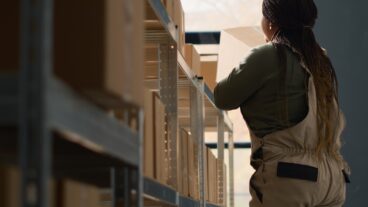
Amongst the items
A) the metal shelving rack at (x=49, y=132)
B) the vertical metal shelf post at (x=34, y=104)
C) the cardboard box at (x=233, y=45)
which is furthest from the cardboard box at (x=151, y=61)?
the cardboard box at (x=233, y=45)

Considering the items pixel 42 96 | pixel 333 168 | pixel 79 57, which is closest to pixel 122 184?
pixel 79 57

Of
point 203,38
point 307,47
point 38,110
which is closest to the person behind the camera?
point 38,110

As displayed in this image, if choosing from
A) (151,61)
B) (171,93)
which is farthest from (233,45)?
(171,93)

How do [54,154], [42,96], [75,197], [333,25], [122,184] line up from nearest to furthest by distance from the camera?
1. [42,96]
2. [75,197]
3. [54,154]
4. [122,184]
5. [333,25]

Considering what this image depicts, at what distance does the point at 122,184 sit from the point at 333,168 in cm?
98

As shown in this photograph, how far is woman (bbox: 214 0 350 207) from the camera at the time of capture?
2461mm

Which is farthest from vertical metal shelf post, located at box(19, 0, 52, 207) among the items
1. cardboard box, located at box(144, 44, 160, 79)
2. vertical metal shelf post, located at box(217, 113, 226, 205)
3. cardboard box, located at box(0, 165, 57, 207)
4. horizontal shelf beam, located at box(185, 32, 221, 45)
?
horizontal shelf beam, located at box(185, 32, 221, 45)

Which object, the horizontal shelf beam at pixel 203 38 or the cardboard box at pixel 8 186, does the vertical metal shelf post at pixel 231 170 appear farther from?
the cardboard box at pixel 8 186

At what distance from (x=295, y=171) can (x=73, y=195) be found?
122cm

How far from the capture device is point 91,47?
1.20 m

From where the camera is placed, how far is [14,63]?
1193mm

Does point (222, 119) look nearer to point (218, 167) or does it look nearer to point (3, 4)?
point (218, 167)

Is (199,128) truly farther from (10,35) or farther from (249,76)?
(10,35)

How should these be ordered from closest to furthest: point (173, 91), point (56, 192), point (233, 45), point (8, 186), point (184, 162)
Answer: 1. point (8, 186)
2. point (56, 192)
3. point (173, 91)
4. point (184, 162)
5. point (233, 45)
